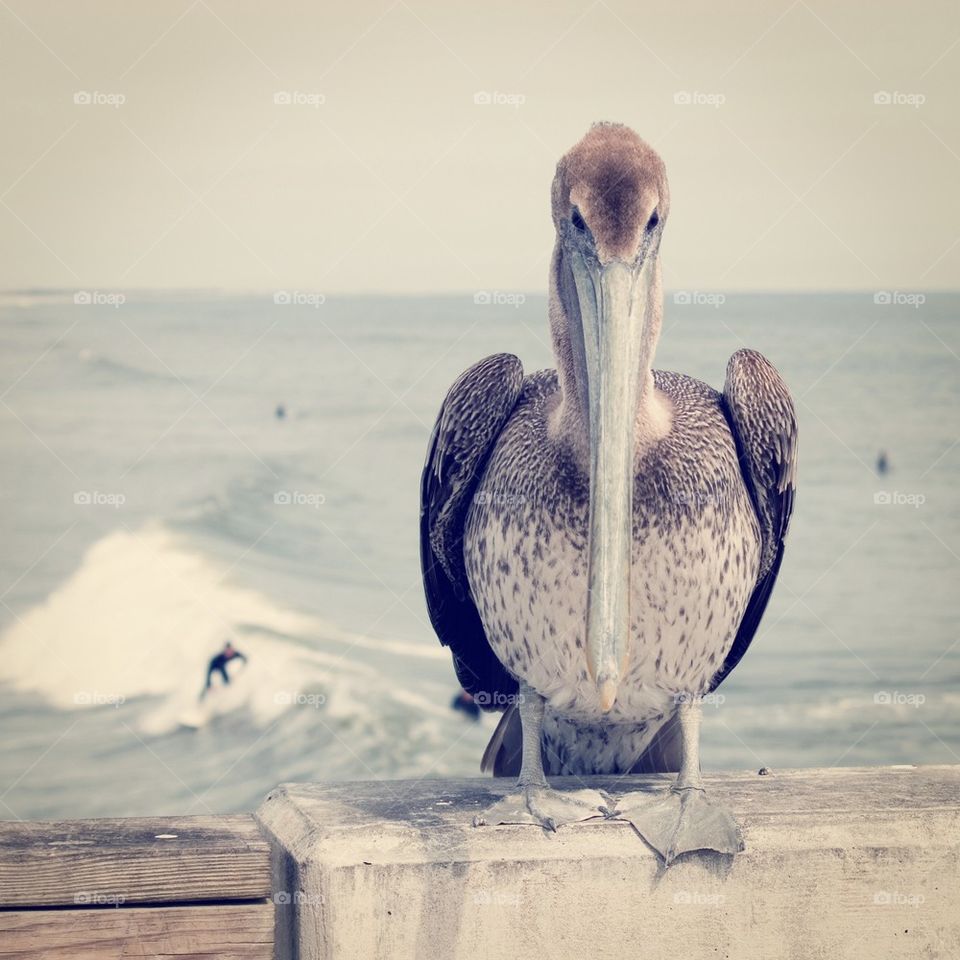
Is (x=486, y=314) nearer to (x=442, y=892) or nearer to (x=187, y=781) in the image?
(x=187, y=781)

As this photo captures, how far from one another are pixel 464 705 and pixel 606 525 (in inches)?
489

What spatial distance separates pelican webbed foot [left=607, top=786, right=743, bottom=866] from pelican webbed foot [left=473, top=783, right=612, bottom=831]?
0.22 feet

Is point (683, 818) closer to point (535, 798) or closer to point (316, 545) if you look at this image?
point (535, 798)

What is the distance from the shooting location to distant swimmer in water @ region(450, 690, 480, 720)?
14.9 metres

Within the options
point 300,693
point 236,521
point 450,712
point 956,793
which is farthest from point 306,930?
point 236,521

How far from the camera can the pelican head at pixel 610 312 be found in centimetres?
294

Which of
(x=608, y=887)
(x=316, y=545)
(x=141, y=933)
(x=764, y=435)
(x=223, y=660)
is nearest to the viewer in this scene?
(x=141, y=933)

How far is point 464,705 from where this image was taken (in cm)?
1517

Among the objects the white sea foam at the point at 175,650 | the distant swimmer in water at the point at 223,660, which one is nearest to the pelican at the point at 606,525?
the white sea foam at the point at 175,650

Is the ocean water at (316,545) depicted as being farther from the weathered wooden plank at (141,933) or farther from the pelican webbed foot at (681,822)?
the weathered wooden plank at (141,933)

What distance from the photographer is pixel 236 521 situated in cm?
2189

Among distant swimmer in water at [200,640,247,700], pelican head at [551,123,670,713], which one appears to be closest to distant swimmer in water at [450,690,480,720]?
distant swimmer in water at [200,640,247,700]

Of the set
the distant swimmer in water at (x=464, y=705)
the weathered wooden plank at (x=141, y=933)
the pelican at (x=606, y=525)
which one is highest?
the pelican at (x=606, y=525)

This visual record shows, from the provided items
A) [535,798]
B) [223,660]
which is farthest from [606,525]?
[223,660]
